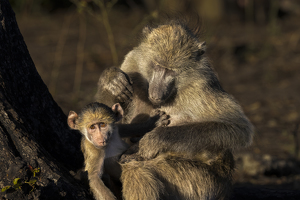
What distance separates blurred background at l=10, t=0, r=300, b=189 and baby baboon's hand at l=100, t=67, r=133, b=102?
687 millimetres

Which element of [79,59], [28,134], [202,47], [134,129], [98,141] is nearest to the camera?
[28,134]

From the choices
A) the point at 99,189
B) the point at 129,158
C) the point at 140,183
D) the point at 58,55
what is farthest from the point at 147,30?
the point at 58,55

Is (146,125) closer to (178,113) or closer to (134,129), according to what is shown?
(134,129)

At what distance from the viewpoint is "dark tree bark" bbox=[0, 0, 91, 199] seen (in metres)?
2.69

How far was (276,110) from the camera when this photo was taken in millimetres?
8727

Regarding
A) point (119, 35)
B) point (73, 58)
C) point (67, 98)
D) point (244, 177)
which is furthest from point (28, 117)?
point (119, 35)

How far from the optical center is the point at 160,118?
3869 mm

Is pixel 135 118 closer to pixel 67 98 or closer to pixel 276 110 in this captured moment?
pixel 67 98

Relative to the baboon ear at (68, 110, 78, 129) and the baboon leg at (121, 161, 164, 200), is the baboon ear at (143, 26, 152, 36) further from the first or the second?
the baboon leg at (121, 161, 164, 200)

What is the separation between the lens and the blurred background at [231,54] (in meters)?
6.24

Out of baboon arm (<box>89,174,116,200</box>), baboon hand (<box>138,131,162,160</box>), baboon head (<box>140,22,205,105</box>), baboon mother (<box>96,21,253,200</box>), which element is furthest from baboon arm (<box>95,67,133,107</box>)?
baboon arm (<box>89,174,116,200</box>)

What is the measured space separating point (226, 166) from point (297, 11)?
42.4 ft

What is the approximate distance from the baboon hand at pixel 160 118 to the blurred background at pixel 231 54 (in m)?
0.96

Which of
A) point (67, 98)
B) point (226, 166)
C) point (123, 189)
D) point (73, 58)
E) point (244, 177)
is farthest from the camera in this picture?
point (73, 58)
